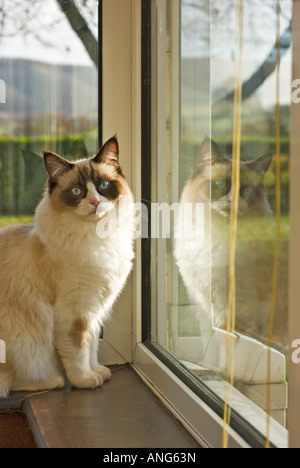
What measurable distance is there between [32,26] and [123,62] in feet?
1.19

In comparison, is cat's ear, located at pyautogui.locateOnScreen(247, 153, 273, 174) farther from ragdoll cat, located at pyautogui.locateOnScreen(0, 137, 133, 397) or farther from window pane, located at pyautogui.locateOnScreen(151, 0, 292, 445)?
ragdoll cat, located at pyautogui.locateOnScreen(0, 137, 133, 397)

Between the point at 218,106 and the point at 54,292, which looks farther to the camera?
the point at 54,292

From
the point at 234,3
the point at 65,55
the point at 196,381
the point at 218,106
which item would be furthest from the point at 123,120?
the point at 196,381

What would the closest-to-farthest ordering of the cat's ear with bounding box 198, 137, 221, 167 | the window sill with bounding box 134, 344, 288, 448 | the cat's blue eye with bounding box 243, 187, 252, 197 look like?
the window sill with bounding box 134, 344, 288, 448
the cat's blue eye with bounding box 243, 187, 252, 197
the cat's ear with bounding box 198, 137, 221, 167

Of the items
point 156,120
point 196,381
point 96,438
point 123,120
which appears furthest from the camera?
point 123,120

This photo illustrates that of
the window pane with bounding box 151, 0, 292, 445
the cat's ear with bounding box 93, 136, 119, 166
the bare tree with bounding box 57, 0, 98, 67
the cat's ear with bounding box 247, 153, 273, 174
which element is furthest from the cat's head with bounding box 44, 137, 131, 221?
the cat's ear with bounding box 247, 153, 273, 174

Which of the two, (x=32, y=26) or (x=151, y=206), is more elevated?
(x=32, y=26)

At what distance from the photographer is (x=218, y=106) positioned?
1.60 metres

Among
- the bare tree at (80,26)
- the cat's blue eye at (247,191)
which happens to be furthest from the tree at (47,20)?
the cat's blue eye at (247,191)

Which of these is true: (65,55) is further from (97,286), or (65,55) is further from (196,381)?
(196,381)

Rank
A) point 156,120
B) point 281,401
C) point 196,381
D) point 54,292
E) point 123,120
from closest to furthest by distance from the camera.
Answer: point 281,401
point 196,381
point 54,292
point 156,120
point 123,120

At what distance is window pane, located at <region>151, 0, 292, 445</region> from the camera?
1.24 metres

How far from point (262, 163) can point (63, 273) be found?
0.83m

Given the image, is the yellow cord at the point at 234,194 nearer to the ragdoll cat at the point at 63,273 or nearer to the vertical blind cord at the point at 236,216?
the vertical blind cord at the point at 236,216
